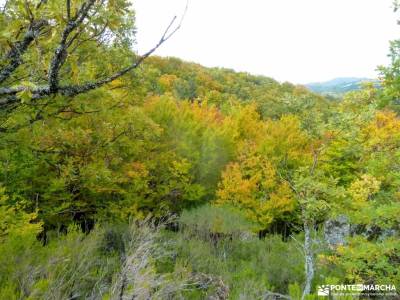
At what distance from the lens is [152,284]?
2.99 m

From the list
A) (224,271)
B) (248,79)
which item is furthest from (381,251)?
(248,79)

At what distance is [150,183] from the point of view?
16141mm

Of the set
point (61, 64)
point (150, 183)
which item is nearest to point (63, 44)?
point (61, 64)

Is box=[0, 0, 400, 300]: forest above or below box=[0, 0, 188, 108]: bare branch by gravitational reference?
below

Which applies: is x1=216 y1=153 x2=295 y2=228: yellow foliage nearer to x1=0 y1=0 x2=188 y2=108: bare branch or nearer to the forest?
the forest

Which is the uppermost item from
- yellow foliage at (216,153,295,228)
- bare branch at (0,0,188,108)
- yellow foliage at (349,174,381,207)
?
bare branch at (0,0,188,108)

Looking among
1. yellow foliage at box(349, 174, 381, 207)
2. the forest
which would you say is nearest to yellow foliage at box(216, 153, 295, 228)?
the forest

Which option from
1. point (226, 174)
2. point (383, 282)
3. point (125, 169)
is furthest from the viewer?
point (226, 174)

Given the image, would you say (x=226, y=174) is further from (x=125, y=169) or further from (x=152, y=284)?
(x=152, y=284)

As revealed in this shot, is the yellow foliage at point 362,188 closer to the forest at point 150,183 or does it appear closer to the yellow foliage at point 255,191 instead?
the forest at point 150,183

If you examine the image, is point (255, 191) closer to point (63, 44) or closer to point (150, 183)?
point (150, 183)

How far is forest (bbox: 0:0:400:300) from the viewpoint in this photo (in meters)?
3.22

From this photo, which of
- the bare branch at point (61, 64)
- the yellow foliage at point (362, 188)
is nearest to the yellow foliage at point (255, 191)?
the yellow foliage at point (362, 188)

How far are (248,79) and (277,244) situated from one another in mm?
57620
